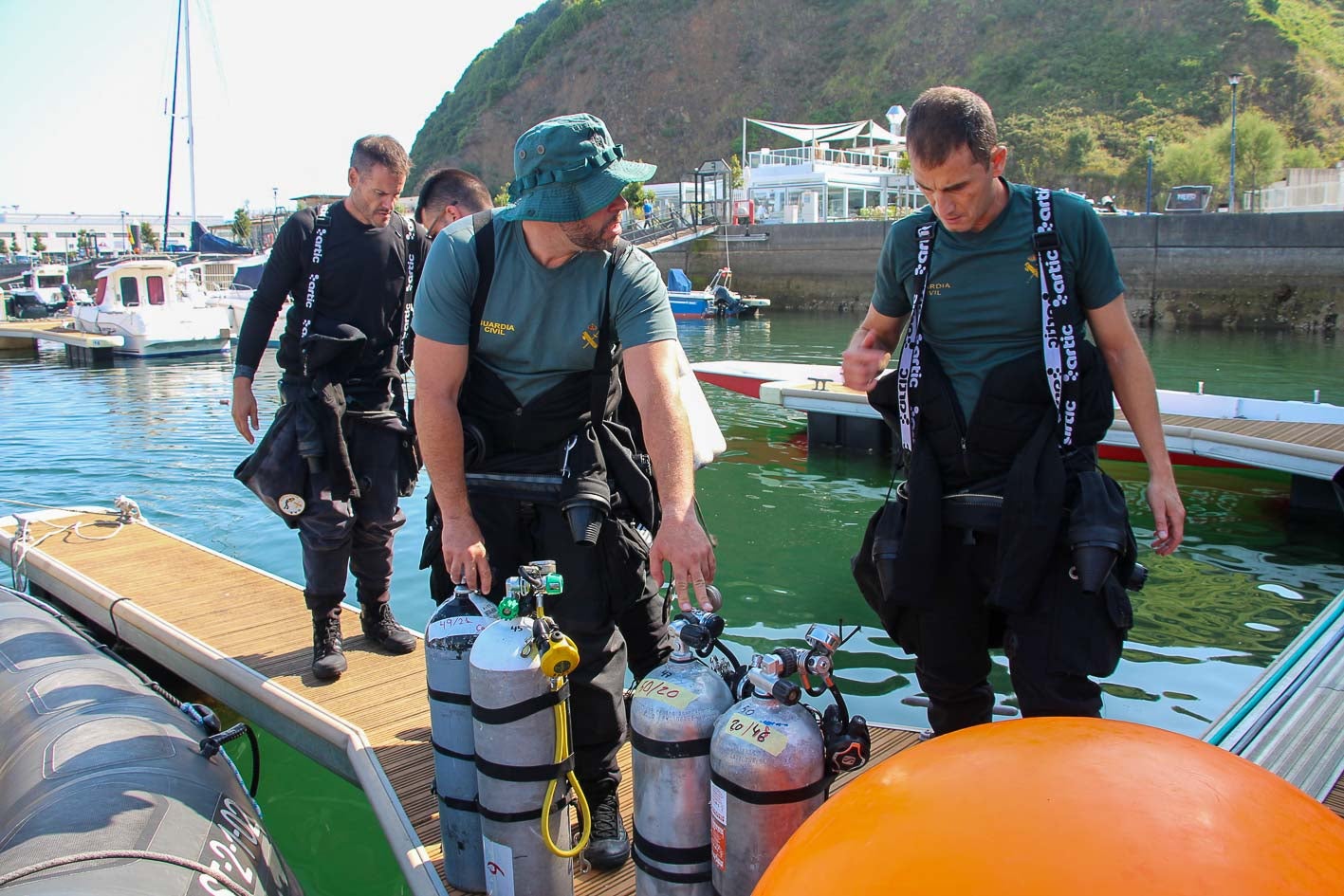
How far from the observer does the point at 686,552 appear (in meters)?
2.62

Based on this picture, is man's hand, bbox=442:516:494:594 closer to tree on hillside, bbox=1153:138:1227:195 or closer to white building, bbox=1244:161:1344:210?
white building, bbox=1244:161:1344:210

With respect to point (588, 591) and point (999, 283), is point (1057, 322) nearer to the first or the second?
point (999, 283)

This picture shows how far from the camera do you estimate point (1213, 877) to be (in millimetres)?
1249

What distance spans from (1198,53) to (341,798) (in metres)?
77.7

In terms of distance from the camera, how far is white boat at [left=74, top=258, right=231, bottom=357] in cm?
2628

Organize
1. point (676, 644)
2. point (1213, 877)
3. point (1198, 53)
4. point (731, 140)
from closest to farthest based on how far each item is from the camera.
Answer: point (1213, 877) < point (676, 644) < point (1198, 53) < point (731, 140)

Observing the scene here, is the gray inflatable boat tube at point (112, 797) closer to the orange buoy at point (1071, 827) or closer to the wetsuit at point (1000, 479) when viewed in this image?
the orange buoy at point (1071, 827)

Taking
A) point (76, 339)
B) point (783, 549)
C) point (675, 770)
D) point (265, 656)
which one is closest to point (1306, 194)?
point (783, 549)

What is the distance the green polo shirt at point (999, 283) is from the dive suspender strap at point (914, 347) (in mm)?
21

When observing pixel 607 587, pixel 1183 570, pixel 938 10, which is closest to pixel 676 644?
pixel 607 587

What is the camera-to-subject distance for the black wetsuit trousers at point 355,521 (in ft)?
14.3

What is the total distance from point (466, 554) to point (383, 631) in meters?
2.22

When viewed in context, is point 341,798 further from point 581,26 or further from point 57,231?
point 57,231

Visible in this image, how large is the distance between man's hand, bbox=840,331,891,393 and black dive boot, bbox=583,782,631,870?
1476 millimetres
